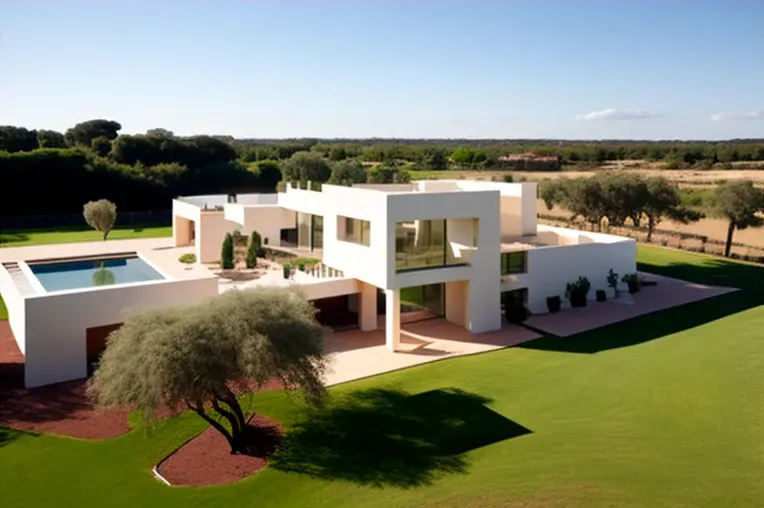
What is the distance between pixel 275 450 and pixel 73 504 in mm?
4324

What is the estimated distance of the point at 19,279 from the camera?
2427 centimetres

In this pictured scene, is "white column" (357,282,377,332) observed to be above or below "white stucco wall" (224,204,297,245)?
below

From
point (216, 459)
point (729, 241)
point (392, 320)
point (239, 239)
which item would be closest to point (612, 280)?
point (392, 320)

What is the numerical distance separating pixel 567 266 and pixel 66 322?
19.8 metres

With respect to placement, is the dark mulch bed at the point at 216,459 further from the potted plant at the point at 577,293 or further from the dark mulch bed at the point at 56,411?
the potted plant at the point at 577,293

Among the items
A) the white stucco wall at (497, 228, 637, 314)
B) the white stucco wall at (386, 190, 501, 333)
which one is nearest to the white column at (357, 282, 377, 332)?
the white stucco wall at (386, 190, 501, 333)

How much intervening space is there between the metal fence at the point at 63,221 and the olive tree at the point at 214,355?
144 ft

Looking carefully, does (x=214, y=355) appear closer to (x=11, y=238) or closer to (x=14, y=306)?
(x=14, y=306)

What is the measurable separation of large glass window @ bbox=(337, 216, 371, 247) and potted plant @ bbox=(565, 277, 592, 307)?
9.78 meters

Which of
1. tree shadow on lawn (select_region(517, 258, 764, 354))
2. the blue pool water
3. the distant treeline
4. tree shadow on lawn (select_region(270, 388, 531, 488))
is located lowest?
tree shadow on lawn (select_region(270, 388, 531, 488))

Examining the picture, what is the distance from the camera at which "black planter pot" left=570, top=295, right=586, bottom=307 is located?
27.9 m

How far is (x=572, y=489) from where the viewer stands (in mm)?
11836

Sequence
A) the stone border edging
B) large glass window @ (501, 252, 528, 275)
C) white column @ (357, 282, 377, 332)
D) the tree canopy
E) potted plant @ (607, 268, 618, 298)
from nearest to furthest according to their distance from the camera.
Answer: the stone border edging < white column @ (357, 282, 377, 332) < large glass window @ (501, 252, 528, 275) < potted plant @ (607, 268, 618, 298) < the tree canopy

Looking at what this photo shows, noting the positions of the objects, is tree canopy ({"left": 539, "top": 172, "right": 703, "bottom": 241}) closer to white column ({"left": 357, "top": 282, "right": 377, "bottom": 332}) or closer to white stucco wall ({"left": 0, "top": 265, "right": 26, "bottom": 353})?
white column ({"left": 357, "top": 282, "right": 377, "bottom": 332})
